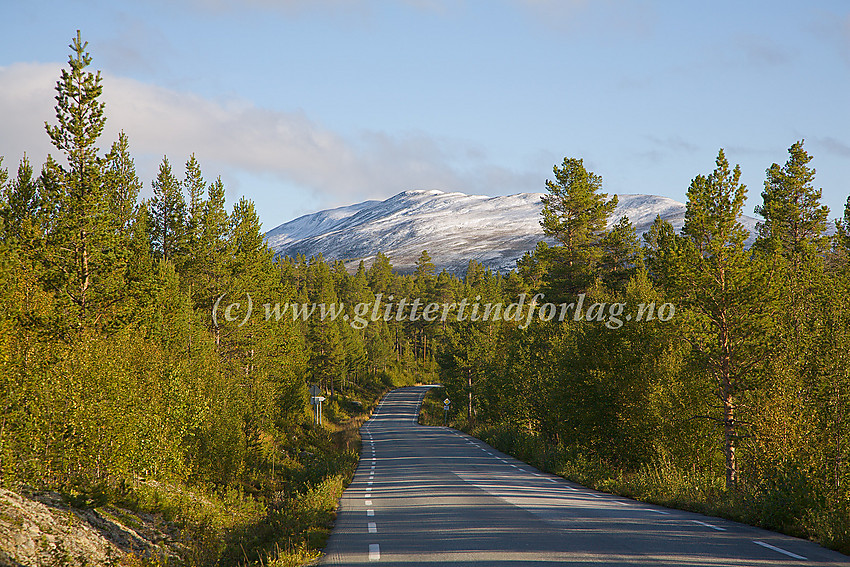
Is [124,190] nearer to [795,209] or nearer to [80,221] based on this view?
[80,221]

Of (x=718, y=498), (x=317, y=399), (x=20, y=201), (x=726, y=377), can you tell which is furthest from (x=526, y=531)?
(x=317, y=399)

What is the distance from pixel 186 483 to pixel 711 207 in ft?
72.8

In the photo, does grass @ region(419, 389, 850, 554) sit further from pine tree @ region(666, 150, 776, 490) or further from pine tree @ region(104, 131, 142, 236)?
pine tree @ region(104, 131, 142, 236)

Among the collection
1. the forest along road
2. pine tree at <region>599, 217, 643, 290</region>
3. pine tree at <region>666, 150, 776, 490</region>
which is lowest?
the forest along road

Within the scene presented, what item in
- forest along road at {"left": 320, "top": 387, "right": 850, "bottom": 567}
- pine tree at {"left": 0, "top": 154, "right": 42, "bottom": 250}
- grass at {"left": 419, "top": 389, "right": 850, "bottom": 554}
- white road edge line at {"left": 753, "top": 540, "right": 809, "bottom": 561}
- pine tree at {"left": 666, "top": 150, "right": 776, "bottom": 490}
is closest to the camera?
white road edge line at {"left": 753, "top": 540, "right": 809, "bottom": 561}

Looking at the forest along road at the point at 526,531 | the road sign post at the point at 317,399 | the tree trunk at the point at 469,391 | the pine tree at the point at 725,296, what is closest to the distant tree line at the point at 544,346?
the pine tree at the point at 725,296

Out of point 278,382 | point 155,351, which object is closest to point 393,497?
point 155,351

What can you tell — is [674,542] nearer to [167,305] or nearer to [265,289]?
Answer: [167,305]

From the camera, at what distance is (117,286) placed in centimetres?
2402

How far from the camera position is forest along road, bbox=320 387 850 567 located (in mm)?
9289

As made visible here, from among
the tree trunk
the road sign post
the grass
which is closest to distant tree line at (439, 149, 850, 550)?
the grass

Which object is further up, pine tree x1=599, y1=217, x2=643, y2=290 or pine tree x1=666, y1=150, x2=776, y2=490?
pine tree x1=599, y1=217, x2=643, y2=290

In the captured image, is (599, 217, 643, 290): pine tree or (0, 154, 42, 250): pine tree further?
(599, 217, 643, 290): pine tree

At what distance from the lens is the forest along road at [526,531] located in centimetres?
929
